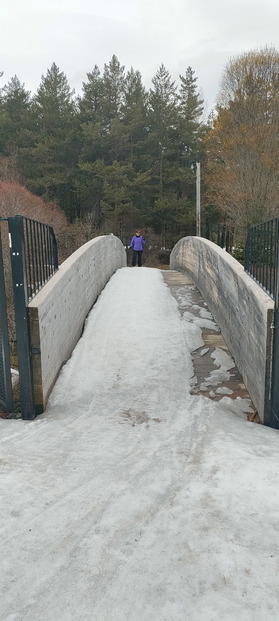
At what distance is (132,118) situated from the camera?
131ft

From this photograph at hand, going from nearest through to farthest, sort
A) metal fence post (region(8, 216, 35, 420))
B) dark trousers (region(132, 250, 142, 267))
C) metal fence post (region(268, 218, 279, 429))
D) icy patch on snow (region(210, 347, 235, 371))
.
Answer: metal fence post (region(268, 218, 279, 429))
metal fence post (region(8, 216, 35, 420))
icy patch on snow (region(210, 347, 235, 371))
dark trousers (region(132, 250, 142, 267))

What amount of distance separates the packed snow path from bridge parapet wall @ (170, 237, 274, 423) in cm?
48

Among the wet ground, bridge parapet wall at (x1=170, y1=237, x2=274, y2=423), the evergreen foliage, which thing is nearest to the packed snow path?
the wet ground

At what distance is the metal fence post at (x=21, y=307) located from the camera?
4.23 meters

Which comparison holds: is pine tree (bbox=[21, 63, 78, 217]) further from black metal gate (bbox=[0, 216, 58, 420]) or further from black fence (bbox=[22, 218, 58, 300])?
black metal gate (bbox=[0, 216, 58, 420])

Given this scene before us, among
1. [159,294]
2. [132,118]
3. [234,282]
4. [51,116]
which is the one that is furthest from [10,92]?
[234,282]

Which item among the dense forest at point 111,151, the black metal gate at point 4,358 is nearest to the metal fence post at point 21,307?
the black metal gate at point 4,358

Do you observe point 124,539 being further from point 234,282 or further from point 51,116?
point 51,116

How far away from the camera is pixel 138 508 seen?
2.95 m

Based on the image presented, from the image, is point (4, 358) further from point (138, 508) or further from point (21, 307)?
point (138, 508)

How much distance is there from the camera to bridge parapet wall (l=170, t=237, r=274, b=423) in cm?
427

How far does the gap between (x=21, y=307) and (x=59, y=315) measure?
115 centimetres

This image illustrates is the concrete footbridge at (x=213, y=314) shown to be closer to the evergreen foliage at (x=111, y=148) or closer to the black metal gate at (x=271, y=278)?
the black metal gate at (x=271, y=278)

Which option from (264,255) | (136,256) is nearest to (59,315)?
(264,255)
